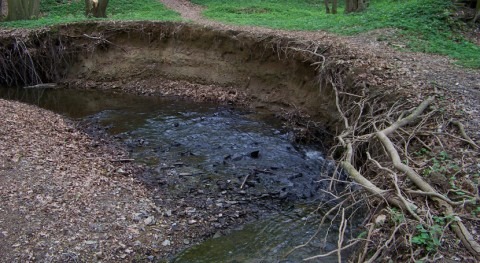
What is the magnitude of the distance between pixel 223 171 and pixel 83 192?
2.97m

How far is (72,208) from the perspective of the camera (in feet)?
21.9

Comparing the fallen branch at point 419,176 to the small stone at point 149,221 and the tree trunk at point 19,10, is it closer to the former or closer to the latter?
the small stone at point 149,221

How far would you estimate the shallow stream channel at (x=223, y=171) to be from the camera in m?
6.48

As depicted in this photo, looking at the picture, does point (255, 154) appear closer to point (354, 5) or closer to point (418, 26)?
point (418, 26)

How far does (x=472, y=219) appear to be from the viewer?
15.6 ft

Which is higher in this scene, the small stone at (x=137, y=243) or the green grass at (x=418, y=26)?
the green grass at (x=418, y=26)

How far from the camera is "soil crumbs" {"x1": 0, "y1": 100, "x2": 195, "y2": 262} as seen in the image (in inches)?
230

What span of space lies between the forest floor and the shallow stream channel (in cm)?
45

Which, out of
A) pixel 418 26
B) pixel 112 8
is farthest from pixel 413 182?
pixel 112 8

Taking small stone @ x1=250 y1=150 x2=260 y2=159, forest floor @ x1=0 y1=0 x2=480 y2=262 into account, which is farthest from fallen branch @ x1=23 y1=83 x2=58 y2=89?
small stone @ x1=250 y1=150 x2=260 y2=159

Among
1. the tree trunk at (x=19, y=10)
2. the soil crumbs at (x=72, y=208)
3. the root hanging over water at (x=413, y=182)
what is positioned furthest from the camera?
the tree trunk at (x=19, y=10)

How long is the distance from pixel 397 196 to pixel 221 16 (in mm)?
15914

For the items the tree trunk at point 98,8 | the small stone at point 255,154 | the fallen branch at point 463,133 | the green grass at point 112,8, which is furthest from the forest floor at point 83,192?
the green grass at point 112,8

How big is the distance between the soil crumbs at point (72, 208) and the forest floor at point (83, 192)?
14 millimetres
